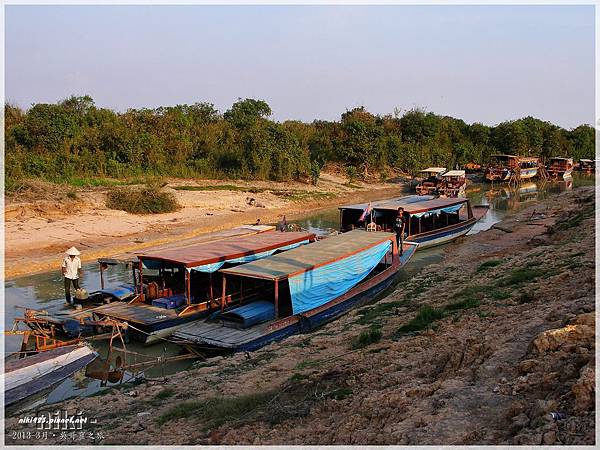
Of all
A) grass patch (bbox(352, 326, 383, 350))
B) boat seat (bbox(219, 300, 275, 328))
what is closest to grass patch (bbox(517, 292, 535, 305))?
grass patch (bbox(352, 326, 383, 350))

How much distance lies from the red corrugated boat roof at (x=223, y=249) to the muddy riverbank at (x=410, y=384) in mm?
3428

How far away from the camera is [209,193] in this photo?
3425cm

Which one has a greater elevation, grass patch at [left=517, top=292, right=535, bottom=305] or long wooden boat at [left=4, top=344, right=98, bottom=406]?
grass patch at [left=517, top=292, right=535, bottom=305]

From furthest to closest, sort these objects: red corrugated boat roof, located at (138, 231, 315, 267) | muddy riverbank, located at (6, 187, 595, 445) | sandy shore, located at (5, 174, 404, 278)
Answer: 1. sandy shore, located at (5, 174, 404, 278)
2. red corrugated boat roof, located at (138, 231, 315, 267)
3. muddy riverbank, located at (6, 187, 595, 445)

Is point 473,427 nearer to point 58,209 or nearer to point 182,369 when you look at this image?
point 182,369

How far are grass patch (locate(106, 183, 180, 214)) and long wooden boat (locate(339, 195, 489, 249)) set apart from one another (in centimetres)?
1154

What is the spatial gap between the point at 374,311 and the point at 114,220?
17885 mm

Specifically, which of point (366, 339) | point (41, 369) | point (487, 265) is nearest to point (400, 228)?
point (487, 265)

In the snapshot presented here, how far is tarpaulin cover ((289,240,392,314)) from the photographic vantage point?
12648 millimetres

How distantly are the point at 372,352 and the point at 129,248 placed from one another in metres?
15.9

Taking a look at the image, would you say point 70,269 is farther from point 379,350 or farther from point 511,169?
point 511,169

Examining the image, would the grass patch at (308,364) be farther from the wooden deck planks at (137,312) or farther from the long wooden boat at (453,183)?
the long wooden boat at (453,183)

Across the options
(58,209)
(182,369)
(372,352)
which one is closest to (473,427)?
(372,352)

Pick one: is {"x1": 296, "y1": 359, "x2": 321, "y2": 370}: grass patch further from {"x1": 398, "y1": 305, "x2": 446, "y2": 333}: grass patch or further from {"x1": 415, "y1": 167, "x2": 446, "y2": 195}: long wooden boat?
{"x1": 415, "y1": 167, "x2": 446, "y2": 195}: long wooden boat
